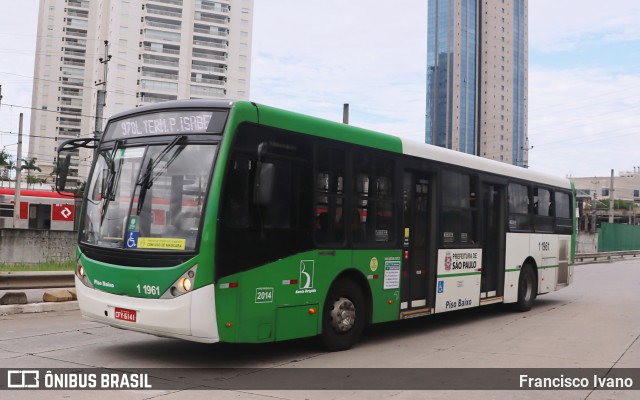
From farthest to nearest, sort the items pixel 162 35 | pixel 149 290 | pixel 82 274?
1. pixel 162 35
2. pixel 82 274
3. pixel 149 290

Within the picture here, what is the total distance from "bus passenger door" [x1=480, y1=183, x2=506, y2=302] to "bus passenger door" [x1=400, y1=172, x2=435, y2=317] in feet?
7.29

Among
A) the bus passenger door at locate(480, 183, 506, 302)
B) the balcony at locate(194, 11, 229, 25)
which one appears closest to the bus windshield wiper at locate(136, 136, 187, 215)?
the bus passenger door at locate(480, 183, 506, 302)

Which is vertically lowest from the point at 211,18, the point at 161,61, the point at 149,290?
the point at 149,290

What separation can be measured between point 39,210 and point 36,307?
114ft

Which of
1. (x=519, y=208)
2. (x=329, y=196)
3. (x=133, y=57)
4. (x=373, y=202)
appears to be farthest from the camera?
(x=133, y=57)

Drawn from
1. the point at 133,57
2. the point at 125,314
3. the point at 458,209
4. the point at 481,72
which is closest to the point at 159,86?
the point at 133,57

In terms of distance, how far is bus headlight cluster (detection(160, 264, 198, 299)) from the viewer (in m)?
6.70

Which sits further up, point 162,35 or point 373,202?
point 162,35

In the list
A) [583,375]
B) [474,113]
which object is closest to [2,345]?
[583,375]

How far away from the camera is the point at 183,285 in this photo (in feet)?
22.1

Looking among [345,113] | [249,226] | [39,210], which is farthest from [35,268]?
[39,210]

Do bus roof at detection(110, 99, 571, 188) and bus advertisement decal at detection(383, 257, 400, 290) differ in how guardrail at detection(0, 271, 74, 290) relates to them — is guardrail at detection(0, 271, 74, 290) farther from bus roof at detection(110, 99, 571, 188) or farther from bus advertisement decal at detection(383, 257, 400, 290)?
bus advertisement decal at detection(383, 257, 400, 290)

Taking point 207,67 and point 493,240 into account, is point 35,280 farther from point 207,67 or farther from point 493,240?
point 207,67

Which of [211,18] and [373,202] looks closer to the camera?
[373,202]
